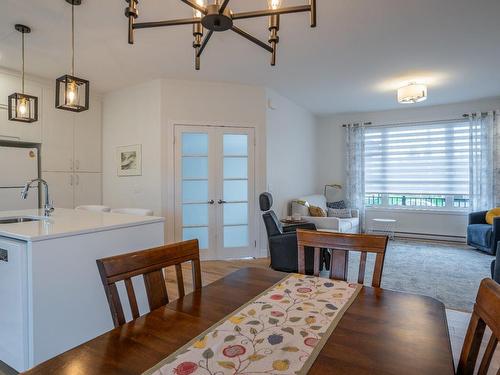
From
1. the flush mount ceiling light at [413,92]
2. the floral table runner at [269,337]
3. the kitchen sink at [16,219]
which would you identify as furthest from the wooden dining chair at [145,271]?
the flush mount ceiling light at [413,92]

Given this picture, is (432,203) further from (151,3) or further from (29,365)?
(29,365)

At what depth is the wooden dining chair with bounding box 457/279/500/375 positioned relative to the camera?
734mm

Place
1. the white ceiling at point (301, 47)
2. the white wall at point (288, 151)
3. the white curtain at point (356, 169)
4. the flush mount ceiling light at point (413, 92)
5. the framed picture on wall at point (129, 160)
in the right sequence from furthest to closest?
the white curtain at point (356, 169) < the white wall at point (288, 151) < the framed picture on wall at point (129, 160) < the flush mount ceiling light at point (413, 92) < the white ceiling at point (301, 47)

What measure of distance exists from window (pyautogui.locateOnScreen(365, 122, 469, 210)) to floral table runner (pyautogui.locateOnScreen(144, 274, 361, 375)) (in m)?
5.53

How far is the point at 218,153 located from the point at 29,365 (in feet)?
10.7

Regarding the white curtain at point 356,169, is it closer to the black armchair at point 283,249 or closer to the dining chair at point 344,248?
the black armchair at point 283,249

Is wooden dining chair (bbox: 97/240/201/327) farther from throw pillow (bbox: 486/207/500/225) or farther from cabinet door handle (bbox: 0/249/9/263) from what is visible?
throw pillow (bbox: 486/207/500/225)

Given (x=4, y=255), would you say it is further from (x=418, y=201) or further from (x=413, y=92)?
(x=418, y=201)

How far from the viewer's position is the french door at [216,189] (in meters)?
4.33

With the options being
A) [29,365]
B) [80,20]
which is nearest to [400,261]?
[29,365]

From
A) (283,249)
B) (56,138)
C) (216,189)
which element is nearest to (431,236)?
(283,249)

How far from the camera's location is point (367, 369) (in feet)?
2.36

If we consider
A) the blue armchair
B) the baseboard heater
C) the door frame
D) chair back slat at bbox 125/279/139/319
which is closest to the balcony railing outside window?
the baseboard heater

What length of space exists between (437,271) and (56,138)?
553 centimetres
